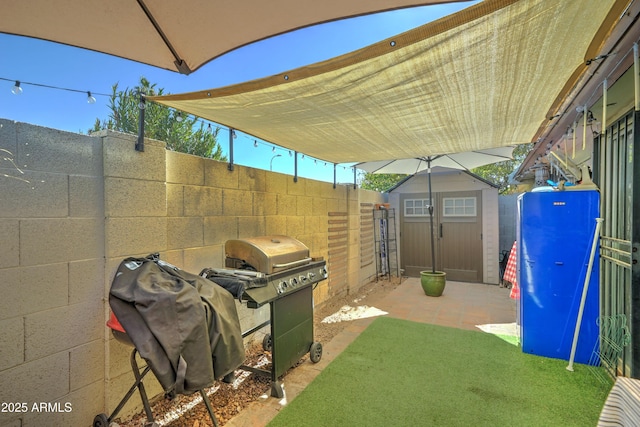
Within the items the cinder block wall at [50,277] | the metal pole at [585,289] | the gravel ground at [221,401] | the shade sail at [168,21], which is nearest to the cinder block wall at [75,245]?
the cinder block wall at [50,277]

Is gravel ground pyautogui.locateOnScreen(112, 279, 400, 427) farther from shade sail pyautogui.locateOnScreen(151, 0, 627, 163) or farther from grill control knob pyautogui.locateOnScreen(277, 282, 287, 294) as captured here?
shade sail pyautogui.locateOnScreen(151, 0, 627, 163)

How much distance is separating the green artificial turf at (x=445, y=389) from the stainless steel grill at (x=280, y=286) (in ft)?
1.01

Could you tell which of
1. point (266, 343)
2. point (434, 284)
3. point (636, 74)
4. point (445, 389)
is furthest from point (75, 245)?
point (434, 284)

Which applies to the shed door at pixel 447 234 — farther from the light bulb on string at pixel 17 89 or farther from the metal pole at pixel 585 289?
the light bulb on string at pixel 17 89

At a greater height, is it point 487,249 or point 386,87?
point 386,87

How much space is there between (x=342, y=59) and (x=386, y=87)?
52 centimetres

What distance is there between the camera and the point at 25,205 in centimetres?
166

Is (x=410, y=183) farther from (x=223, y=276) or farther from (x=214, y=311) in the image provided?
(x=214, y=311)

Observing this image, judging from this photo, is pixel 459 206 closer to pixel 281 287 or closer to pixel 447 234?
pixel 447 234

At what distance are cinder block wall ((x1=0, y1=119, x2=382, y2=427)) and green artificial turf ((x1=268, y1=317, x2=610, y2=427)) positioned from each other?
4.41 feet

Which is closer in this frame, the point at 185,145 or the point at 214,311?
the point at 214,311

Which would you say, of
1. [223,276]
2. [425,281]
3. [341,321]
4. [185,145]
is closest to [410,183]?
[425,281]

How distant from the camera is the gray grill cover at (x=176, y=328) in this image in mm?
1349

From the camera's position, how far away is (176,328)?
4.57ft
